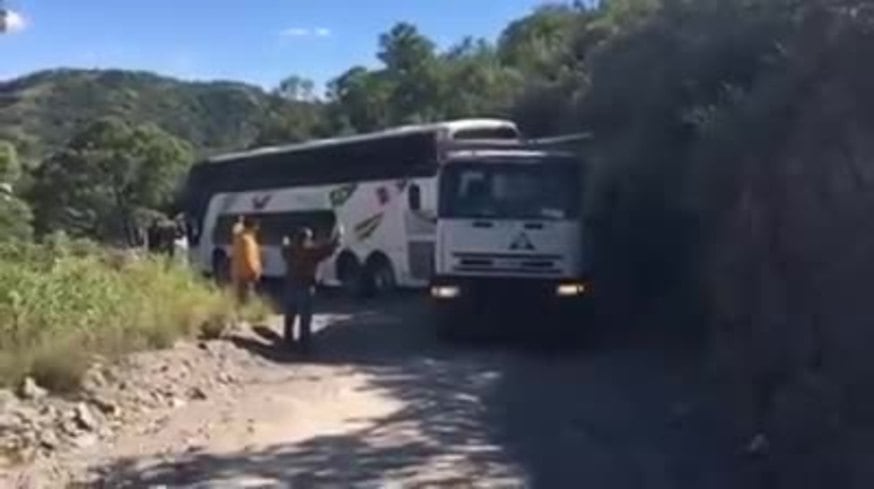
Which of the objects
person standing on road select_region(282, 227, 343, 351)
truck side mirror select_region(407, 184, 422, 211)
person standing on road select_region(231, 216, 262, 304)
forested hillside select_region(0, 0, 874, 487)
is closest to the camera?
forested hillside select_region(0, 0, 874, 487)

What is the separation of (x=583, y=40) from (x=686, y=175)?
72.5ft

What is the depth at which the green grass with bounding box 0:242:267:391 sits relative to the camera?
50.8ft

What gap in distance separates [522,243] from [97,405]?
8.95 metres

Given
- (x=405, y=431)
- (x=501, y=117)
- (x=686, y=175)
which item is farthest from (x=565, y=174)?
(x=501, y=117)

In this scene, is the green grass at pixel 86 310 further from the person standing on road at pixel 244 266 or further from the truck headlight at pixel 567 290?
the truck headlight at pixel 567 290

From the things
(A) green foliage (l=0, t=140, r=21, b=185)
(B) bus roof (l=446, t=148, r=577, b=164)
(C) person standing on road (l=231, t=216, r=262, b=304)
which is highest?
(A) green foliage (l=0, t=140, r=21, b=185)

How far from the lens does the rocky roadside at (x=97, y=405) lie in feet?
→ 43.0

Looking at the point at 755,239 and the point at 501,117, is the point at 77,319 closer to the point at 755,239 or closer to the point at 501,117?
the point at 755,239

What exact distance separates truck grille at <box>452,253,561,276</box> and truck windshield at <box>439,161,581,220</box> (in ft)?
1.94

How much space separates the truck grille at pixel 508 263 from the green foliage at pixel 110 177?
43011 mm

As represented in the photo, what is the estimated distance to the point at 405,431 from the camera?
14.3 metres

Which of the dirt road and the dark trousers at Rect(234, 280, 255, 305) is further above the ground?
the dark trousers at Rect(234, 280, 255, 305)

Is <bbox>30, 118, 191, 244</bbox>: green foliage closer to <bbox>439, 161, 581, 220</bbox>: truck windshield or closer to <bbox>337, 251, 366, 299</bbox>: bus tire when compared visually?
<bbox>337, 251, 366, 299</bbox>: bus tire

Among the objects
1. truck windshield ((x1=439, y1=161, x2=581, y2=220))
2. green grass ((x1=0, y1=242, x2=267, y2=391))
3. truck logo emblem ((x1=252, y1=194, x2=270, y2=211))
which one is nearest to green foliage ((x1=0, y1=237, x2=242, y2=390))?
green grass ((x1=0, y1=242, x2=267, y2=391))
